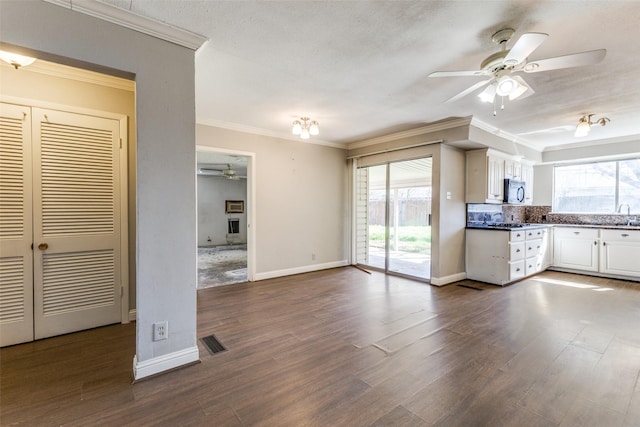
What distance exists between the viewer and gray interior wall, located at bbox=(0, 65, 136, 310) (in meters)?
2.52

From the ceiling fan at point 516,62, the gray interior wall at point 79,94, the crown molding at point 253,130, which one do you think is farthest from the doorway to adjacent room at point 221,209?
the ceiling fan at point 516,62

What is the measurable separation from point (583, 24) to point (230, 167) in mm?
7479

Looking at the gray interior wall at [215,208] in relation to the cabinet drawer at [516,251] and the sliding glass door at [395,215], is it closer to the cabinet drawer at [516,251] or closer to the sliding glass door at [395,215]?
the sliding glass door at [395,215]

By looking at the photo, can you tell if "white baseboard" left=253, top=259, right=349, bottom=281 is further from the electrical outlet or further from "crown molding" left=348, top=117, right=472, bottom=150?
the electrical outlet

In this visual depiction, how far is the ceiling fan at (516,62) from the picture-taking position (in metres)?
1.76

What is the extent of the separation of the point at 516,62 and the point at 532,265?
453 centimetres

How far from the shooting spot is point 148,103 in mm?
2025

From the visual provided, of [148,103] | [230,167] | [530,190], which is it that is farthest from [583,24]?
[230,167]

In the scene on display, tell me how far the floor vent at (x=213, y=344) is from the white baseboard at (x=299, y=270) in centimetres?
204

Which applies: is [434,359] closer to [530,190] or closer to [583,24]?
[583,24]

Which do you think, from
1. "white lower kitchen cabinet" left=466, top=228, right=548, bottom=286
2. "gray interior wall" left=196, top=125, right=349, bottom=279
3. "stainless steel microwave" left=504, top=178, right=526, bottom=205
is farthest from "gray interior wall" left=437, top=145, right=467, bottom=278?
"gray interior wall" left=196, top=125, right=349, bottom=279

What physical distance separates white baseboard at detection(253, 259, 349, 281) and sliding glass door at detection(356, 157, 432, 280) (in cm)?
48

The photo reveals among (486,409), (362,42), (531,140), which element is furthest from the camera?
(531,140)

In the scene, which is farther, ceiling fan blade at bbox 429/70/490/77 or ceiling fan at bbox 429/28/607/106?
ceiling fan blade at bbox 429/70/490/77
